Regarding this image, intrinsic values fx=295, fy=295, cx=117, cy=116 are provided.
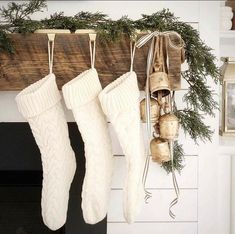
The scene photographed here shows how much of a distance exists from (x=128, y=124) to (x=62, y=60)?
0.94ft

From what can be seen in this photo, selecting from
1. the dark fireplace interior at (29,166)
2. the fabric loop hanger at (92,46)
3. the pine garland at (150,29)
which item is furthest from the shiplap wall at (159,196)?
the fabric loop hanger at (92,46)

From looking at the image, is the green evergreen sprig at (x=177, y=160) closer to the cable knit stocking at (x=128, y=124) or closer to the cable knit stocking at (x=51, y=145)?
the cable knit stocking at (x=128, y=124)

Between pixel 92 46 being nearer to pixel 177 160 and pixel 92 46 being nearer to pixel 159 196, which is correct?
pixel 177 160

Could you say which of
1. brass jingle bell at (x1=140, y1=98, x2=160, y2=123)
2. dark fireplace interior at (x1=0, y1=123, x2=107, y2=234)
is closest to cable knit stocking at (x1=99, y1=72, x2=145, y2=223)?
Result: brass jingle bell at (x1=140, y1=98, x2=160, y2=123)

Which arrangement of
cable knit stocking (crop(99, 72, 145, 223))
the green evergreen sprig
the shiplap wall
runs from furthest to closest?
the shiplap wall
the green evergreen sprig
cable knit stocking (crop(99, 72, 145, 223))

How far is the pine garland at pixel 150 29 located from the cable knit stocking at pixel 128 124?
0.17 m

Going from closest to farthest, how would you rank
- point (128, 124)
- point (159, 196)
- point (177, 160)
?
point (128, 124) < point (177, 160) < point (159, 196)

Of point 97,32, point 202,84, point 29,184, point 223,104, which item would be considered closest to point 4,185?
point 29,184

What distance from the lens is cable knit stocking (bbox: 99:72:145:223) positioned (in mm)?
787

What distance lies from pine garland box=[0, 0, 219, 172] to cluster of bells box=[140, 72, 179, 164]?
0.10 meters

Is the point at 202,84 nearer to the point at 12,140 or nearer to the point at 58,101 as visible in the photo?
the point at 58,101

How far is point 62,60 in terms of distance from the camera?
0.90m

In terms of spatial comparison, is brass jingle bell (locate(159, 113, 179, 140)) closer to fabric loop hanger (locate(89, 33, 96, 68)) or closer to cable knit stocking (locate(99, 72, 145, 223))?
cable knit stocking (locate(99, 72, 145, 223))

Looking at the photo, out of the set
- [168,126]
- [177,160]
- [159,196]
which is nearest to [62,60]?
[168,126]
